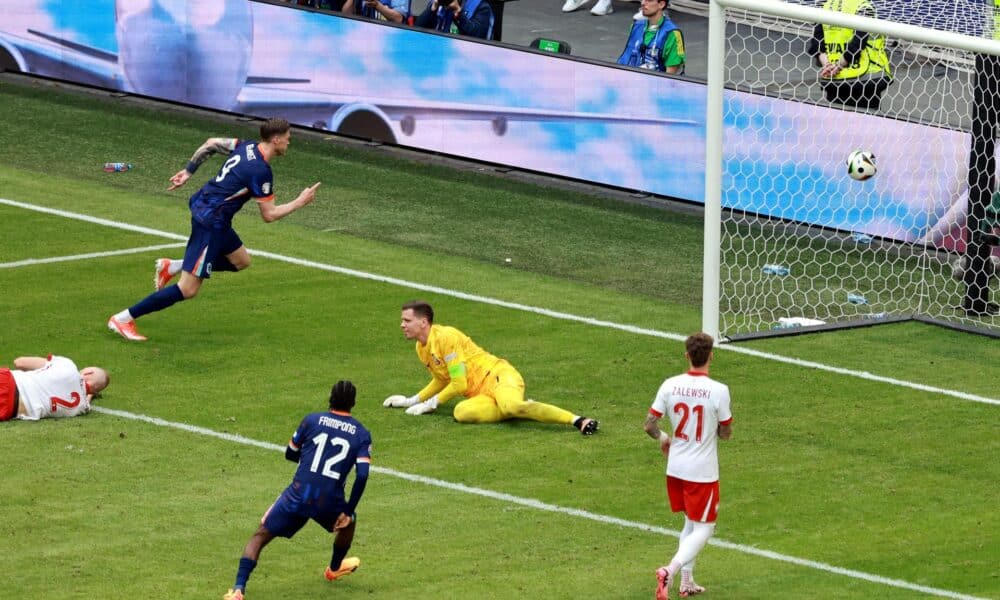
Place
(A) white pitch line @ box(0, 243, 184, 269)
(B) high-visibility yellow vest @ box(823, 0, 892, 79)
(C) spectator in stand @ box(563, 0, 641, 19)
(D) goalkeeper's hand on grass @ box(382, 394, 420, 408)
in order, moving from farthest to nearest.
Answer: (C) spectator in stand @ box(563, 0, 641, 19), (B) high-visibility yellow vest @ box(823, 0, 892, 79), (A) white pitch line @ box(0, 243, 184, 269), (D) goalkeeper's hand on grass @ box(382, 394, 420, 408)

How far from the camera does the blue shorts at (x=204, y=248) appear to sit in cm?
1683

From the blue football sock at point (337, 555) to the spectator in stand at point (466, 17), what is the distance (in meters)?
13.2

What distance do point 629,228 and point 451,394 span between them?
728cm

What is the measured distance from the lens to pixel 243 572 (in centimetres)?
1102

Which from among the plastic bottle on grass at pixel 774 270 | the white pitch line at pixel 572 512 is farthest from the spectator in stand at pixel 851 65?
the white pitch line at pixel 572 512

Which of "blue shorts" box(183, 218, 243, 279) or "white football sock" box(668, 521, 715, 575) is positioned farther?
"blue shorts" box(183, 218, 243, 279)

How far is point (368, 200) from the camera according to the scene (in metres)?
22.4

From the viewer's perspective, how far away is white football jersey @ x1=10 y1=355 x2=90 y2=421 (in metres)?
14.4

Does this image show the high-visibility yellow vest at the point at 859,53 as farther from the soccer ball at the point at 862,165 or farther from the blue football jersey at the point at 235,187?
the blue football jersey at the point at 235,187

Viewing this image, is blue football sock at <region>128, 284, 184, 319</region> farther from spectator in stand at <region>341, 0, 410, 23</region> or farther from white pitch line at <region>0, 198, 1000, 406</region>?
spectator in stand at <region>341, 0, 410, 23</region>

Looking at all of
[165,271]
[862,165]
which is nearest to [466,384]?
[165,271]

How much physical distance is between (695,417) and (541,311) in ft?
23.1

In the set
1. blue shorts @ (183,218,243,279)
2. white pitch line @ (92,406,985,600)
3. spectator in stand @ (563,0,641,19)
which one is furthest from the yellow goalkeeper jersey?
spectator in stand @ (563,0,641,19)

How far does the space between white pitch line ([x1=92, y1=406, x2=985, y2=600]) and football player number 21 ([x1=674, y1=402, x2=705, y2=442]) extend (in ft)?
4.51
